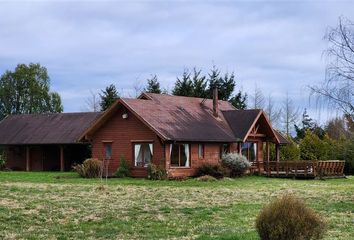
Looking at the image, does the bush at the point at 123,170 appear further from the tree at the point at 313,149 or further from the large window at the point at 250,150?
the tree at the point at 313,149

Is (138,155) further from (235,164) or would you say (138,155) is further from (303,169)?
(303,169)

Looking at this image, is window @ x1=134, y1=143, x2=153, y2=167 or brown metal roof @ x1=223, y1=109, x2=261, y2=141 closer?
window @ x1=134, y1=143, x2=153, y2=167

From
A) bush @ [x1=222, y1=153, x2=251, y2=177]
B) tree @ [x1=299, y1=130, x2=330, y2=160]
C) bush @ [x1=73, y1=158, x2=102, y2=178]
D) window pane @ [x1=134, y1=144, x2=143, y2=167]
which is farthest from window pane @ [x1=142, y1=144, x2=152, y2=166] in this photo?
tree @ [x1=299, y1=130, x2=330, y2=160]

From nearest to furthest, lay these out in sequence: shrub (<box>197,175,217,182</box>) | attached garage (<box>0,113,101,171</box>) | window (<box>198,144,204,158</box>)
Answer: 1. shrub (<box>197,175,217,182</box>)
2. window (<box>198,144,204,158</box>)
3. attached garage (<box>0,113,101,171</box>)

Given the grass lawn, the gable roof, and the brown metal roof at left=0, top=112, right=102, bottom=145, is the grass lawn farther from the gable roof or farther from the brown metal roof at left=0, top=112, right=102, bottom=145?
the brown metal roof at left=0, top=112, right=102, bottom=145

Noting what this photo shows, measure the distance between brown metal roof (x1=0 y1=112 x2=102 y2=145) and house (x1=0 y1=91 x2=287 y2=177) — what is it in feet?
0.35

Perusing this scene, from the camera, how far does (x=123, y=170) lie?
34188 mm

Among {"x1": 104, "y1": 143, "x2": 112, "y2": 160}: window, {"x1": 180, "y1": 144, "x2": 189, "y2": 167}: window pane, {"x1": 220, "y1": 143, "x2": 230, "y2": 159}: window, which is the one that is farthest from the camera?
{"x1": 220, "y1": 143, "x2": 230, "y2": 159}: window

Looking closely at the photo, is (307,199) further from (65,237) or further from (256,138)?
(256,138)

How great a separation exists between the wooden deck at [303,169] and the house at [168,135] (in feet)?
7.89

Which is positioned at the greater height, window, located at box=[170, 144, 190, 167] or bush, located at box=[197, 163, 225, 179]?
window, located at box=[170, 144, 190, 167]

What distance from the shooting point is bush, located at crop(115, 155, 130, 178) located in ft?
112

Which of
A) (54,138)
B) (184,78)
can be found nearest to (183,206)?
(54,138)

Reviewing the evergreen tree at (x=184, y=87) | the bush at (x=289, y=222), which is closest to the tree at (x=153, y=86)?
the evergreen tree at (x=184, y=87)
